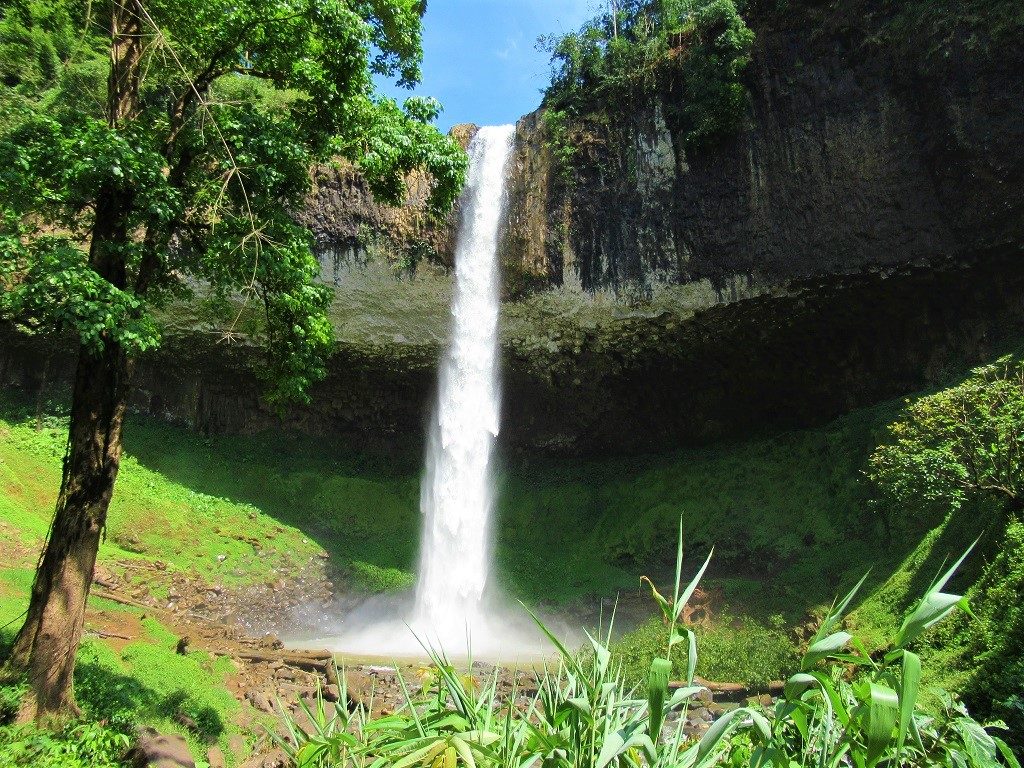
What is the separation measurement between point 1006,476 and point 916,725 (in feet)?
34.4

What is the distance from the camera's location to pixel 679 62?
63.7 ft

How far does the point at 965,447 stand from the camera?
34.9 ft

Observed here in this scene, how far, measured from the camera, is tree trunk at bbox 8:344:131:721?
216 inches

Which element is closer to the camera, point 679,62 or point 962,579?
point 962,579

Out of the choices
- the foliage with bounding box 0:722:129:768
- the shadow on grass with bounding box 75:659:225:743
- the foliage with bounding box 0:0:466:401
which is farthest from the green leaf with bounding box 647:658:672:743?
the shadow on grass with bounding box 75:659:225:743

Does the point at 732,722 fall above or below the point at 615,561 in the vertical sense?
above

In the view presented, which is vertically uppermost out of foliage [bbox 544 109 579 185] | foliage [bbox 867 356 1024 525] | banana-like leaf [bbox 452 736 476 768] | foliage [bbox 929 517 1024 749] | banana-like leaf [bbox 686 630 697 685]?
foliage [bbox 544 109 579 185]

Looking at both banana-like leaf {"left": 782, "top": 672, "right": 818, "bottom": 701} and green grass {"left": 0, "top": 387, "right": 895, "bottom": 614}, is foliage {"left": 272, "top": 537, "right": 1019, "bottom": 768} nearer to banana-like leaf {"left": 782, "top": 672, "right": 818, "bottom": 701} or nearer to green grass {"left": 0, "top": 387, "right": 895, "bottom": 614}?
banana-like leaf {"left": 782, "top": 672, "right": 818, "bottom": 701}

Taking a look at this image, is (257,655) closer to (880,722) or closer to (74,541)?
(74,541)

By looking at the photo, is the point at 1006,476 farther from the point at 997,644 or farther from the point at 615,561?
the point at 615,561

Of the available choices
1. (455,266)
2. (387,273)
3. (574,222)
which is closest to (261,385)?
(387,273)

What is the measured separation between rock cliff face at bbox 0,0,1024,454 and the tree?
42.9ft

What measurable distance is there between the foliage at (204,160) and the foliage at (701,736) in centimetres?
486

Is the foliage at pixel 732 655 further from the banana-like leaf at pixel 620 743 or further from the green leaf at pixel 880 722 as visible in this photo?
the green leaf at pixel 880 722
